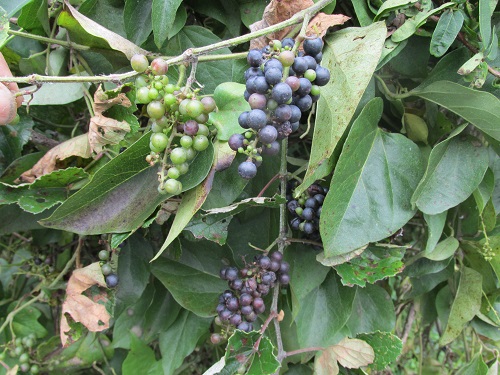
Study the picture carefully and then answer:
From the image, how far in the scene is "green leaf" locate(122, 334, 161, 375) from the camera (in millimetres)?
982

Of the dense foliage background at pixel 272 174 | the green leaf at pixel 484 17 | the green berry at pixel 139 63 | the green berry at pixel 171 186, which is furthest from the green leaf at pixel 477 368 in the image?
the green berry at pixel 139 63

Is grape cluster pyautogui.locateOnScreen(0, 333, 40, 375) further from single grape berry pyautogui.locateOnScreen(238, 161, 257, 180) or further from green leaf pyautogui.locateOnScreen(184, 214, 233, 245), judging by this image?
single grape berry pyautogui.locateOnScreen(238, 161, 257, 180)

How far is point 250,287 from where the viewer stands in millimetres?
689

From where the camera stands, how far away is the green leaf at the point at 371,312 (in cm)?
90

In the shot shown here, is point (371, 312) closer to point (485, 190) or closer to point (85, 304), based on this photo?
point (485, 190)

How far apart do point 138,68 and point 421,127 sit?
0.50 meters

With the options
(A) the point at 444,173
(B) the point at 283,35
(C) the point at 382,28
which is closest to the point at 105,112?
(B) the point at 283,35

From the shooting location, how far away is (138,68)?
52cm

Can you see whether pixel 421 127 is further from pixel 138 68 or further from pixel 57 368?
pixel 57 368

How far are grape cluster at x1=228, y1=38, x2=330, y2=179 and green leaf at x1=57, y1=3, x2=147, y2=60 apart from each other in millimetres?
211

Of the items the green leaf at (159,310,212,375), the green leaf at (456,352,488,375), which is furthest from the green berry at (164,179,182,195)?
the green leaf at (456,352,488,375)

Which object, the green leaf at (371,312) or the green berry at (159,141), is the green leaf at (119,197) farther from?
the green leaf at (371,312)

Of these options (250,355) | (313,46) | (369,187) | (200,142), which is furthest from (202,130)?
(250,355)

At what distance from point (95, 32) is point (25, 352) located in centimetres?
77
